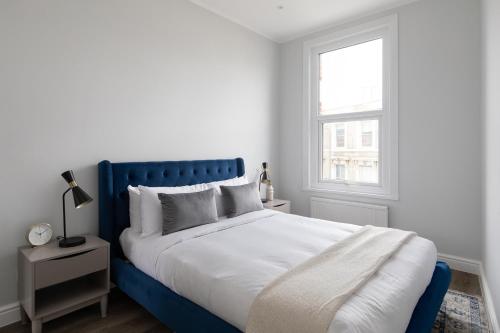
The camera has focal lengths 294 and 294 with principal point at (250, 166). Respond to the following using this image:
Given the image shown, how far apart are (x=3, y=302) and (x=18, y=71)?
5.47 ft

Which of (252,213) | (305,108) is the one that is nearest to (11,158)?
(252,213)

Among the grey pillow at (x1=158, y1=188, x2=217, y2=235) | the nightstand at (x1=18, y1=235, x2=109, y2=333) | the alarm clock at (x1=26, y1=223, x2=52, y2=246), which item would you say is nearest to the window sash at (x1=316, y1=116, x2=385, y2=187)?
the grey pillow at (x1=158, y1=188, x2=217, y2=235)

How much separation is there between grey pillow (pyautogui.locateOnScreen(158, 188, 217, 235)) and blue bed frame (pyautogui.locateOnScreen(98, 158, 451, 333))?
41 centimetres

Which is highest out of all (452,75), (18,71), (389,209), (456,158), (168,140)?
(452,75)

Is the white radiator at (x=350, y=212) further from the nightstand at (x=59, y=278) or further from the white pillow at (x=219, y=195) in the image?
the nightstand at (x=59, y=278)

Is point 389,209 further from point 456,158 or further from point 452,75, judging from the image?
point 452,75

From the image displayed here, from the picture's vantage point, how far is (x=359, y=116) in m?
3.75

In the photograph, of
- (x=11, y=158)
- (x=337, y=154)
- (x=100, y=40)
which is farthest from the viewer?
(x=337, y=154)

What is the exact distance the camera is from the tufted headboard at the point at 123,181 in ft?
8.16

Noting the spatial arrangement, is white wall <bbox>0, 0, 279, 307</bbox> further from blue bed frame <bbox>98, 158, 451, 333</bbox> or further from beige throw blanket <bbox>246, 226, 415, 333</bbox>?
beige throw blanket <bbox>246, 226, 415, 333</bbox>

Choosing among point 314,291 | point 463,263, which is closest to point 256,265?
point 314,291

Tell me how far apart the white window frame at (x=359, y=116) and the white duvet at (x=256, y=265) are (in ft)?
4.40

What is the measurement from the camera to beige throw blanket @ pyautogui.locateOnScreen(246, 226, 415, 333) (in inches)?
48.9

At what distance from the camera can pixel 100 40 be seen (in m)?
2.54
